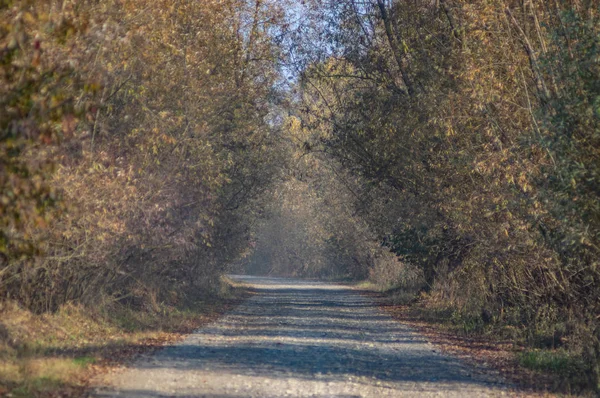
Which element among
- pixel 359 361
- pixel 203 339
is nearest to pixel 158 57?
pixel 203 339

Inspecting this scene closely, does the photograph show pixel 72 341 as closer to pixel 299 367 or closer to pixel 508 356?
pixel 299 367

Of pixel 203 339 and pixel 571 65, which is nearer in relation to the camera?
pixel 571 65

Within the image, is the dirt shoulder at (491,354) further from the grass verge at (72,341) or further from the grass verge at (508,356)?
the grass verge at (72,341)

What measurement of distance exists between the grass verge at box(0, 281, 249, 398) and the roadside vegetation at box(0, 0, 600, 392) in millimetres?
366

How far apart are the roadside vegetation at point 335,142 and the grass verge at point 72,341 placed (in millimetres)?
366

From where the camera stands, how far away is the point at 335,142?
26484mm

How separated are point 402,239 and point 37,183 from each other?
20.3 m

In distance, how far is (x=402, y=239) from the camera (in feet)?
90.8

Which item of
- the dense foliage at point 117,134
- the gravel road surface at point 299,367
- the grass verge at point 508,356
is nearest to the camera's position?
the dense foliage at point 117,134

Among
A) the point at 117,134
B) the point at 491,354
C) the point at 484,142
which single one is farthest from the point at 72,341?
the point at 484,142

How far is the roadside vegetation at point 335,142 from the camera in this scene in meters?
9.84

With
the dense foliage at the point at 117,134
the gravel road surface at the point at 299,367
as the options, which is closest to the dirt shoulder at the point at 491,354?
the gravel road surface at the point at 299,367

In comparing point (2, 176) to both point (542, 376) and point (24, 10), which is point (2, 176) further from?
point (542, 376)

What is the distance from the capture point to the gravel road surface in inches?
436
